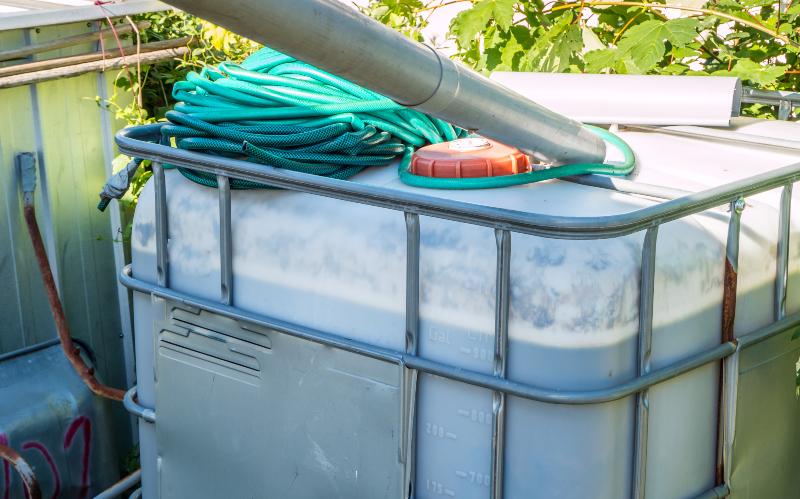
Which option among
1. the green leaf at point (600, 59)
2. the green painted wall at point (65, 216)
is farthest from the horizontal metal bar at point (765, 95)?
the green painted wall at point (65, 216)

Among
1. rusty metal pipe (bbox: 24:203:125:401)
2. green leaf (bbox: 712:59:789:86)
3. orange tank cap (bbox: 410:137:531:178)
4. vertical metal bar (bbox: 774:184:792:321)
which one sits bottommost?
rusty metal pipe (bbox: 24:203:125:401)

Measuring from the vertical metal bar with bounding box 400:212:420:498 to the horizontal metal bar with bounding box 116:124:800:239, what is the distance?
0.23ft

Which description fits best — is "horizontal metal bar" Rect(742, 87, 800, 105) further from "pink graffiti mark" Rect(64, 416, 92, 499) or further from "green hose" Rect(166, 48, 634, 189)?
"pink graffiti mark" Rect(64, 416, 92, 499)

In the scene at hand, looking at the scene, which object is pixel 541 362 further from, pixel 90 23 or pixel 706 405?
pixel 90 23

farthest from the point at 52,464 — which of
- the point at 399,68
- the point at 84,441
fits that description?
the point at 399,68

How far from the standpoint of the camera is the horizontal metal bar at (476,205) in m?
1.80

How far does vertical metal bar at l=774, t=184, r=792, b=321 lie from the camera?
2254 mm

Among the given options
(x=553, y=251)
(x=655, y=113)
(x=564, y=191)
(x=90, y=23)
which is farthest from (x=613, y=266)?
(x=90, y=23)

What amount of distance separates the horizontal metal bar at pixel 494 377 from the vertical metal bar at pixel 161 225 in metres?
0.06

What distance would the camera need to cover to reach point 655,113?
278 cm

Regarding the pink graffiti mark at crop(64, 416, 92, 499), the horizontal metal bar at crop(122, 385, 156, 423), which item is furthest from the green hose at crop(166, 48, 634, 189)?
the pink graffiti mark at crop(64, 416, 92, 499)

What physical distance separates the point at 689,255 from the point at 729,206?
196mm

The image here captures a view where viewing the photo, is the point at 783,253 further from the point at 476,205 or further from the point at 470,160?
the point at 476,205

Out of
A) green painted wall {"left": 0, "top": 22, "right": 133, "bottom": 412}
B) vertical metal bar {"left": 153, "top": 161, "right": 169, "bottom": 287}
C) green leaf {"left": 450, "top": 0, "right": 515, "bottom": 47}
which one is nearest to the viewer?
vertical metal bar {"left": 153, "top": 161, "right": 169, "bottom": 287}
